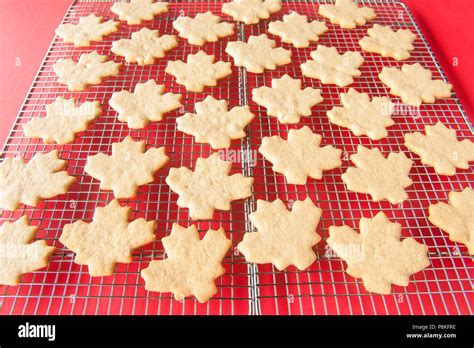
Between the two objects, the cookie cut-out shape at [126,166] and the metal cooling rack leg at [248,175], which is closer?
the metal cooling rack leg at [248,175]

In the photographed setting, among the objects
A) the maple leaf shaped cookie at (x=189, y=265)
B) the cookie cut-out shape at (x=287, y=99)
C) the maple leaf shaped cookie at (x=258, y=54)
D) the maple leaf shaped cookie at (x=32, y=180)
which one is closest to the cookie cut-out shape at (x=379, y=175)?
the cookie cut-out shape at (x=287, y=99)

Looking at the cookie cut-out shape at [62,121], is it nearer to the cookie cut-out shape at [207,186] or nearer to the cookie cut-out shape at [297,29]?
the cookie cut-out shape at [207,186]

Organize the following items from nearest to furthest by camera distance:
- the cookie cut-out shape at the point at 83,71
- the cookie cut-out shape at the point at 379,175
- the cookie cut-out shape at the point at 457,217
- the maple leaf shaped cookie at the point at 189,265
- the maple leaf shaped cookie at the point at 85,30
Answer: the maple leaf shaped cookie at the point at 189,265 < the cookie cut-out shape at the point at 457,217 < the cookie cut-out shape at the point at 379,175 < the cookie cut-out shape at the point at 83,71 < the maple leaf shaped cookie at the point at 85,30

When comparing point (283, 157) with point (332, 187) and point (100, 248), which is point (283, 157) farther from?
point (100, 248)

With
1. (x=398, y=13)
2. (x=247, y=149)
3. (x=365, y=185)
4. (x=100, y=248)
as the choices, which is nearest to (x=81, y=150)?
(x=100, y=248)

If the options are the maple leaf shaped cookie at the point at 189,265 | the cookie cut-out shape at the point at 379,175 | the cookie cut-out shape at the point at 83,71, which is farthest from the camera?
the cookie cut-out shape at the point at 83,71

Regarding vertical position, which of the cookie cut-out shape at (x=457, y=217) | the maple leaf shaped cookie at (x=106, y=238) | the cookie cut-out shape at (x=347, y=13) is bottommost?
the maple leaf shaped cookie at (x=106, y=238)
